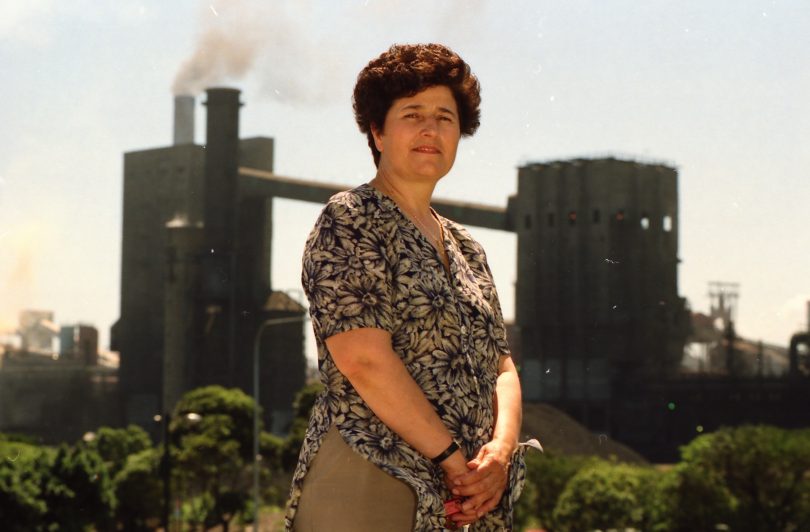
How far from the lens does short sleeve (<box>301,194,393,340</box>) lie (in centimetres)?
253

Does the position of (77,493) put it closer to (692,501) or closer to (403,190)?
(692,501)

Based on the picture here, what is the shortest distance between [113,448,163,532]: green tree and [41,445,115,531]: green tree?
19.0 ft

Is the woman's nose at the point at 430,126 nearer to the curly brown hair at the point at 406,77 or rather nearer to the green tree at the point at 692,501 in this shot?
the curly brown hair at the point at 406,77

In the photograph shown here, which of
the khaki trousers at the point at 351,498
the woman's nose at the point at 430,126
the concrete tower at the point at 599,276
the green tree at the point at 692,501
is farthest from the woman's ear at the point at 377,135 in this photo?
the concrete tower at the point at 599,276

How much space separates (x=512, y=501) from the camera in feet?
9.05

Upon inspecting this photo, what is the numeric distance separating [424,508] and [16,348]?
65.8m

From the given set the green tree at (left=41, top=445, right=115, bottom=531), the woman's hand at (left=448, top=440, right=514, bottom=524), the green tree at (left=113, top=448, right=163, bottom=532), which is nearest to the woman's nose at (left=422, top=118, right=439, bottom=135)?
the woman's hand at (left=448, top=440, right=514, bottom=524)

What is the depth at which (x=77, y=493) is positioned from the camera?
35688 mm

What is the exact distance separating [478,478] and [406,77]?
0.86m

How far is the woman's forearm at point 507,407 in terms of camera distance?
2.69 metres

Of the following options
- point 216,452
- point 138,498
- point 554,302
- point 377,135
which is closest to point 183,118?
point 554,302

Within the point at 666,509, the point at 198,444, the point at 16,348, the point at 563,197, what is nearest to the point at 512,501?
the point at 666,509

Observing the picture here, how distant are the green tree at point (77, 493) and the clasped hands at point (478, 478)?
1290 inches

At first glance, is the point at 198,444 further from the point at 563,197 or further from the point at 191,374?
the point at 563,197
